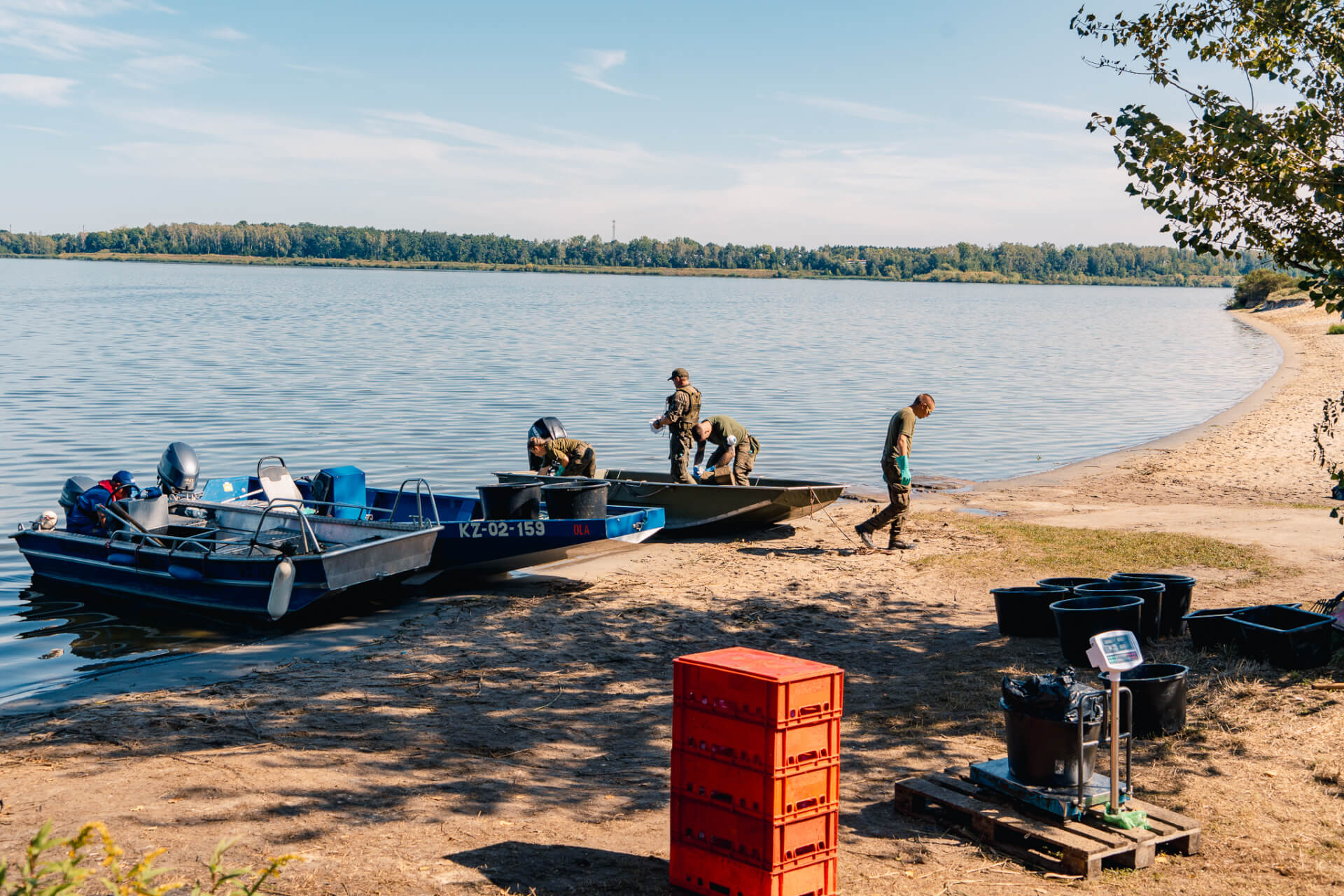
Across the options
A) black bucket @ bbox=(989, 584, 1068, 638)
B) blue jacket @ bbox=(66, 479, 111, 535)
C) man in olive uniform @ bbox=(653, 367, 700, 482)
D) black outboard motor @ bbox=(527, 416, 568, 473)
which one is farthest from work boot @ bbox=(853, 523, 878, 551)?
blue jacket @ bbox=(66, 479, 111, 535)

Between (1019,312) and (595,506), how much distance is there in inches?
4953

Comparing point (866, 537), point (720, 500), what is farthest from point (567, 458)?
point (866, 537)

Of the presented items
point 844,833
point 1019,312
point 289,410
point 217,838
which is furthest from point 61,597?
point 1019,312

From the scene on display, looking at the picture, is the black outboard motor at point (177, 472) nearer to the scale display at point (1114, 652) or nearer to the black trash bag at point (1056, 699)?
the black trash bag at point (1056, 699)

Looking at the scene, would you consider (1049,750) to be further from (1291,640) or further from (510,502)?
(510,502)

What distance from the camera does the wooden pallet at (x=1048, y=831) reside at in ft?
20.1

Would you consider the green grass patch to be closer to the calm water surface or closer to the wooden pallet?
the wooden pallet

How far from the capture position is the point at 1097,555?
49.0ft

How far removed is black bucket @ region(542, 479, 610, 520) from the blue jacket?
587cm

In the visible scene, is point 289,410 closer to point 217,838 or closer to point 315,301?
point 217,838

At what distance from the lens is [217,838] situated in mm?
6469

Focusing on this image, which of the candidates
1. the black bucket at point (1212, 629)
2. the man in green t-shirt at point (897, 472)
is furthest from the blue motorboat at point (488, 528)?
the black bucket at point (1212, 629)

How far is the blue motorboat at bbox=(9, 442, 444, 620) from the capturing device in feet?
42.9

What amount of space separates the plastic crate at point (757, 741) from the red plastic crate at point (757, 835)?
270 millimetres
